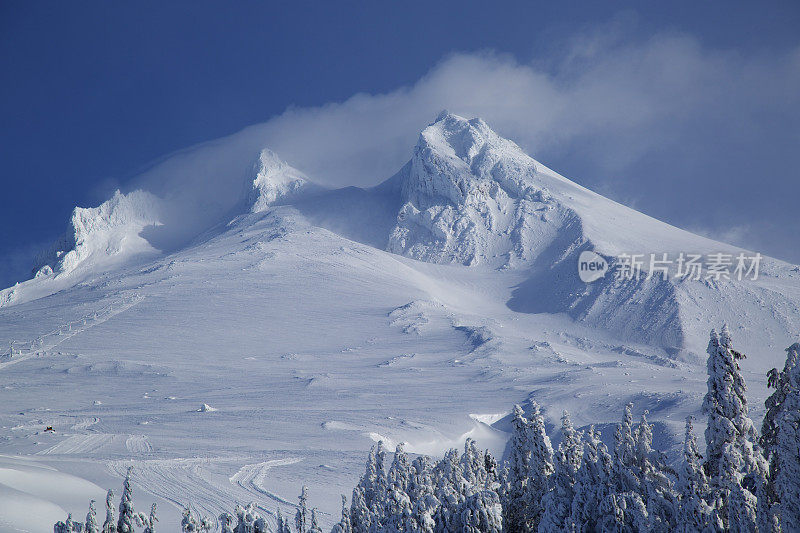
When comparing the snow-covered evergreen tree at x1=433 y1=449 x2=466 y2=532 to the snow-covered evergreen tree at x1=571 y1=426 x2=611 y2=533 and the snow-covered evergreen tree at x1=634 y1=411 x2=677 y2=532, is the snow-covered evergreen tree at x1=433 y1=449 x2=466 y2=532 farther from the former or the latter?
the snow-covered evergreen tree at x1=634 y1=411 x2=677 y2=532

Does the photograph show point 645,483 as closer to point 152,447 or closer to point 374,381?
point 152,447

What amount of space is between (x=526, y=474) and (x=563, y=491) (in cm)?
441

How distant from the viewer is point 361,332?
90625 millimetres

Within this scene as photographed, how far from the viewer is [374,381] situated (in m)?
67.2

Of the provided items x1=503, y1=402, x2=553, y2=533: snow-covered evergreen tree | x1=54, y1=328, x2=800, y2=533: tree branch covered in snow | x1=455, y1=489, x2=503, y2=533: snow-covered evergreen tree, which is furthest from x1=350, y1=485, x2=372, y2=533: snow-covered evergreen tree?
x1=455, y1=489, x2=503, y2=533: snow-covered evergreen tree

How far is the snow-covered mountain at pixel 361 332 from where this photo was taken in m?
45.7

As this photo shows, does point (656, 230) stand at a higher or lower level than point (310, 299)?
higher

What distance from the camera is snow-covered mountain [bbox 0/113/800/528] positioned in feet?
150

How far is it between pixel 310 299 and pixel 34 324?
45719 mm

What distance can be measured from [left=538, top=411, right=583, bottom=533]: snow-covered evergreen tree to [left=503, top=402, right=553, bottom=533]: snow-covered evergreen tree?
4.42 feet

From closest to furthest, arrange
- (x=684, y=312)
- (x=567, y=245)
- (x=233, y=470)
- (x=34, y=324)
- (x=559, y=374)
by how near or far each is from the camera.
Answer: (x=233, y=470)
(x=559, y=374)
(x=34, y=324)
(x=684, y=312)
(x=567, y=245)

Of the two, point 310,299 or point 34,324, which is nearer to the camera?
point 34,324

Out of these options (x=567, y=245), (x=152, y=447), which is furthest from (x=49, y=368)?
(x=567, y=245)

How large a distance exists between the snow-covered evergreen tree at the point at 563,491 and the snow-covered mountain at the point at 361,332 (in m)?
21.5
